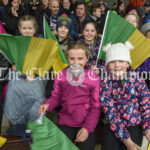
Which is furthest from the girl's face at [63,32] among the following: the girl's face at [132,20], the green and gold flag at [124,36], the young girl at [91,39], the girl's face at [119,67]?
the girl's face at [119,67]

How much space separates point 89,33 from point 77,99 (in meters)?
1.13

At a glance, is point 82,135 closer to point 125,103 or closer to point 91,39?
point 125,103

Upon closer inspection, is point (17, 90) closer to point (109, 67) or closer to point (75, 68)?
point (75, 68)

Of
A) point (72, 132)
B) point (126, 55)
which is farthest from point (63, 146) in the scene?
point (126, 55)

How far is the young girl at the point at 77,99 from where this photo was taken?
1798mm

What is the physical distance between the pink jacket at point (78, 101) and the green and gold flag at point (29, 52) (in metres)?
0.24

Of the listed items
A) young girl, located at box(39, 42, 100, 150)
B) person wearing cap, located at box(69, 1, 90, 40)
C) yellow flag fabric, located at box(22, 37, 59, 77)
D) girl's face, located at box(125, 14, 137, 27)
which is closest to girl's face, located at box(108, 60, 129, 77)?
young girl, located at box(39, 42, 100, 150)

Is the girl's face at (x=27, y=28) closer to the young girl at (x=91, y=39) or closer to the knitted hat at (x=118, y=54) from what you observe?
the young girl at (x=91, y=39)

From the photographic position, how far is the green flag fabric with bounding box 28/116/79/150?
1.35 meters

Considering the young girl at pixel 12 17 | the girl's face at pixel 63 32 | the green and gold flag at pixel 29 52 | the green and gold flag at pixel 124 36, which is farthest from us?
the young girl at pixel 12 17

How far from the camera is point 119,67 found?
1.85 metres

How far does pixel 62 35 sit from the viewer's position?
270cm

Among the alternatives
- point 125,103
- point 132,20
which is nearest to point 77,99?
point 125,103

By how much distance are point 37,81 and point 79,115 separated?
0.54 meters
